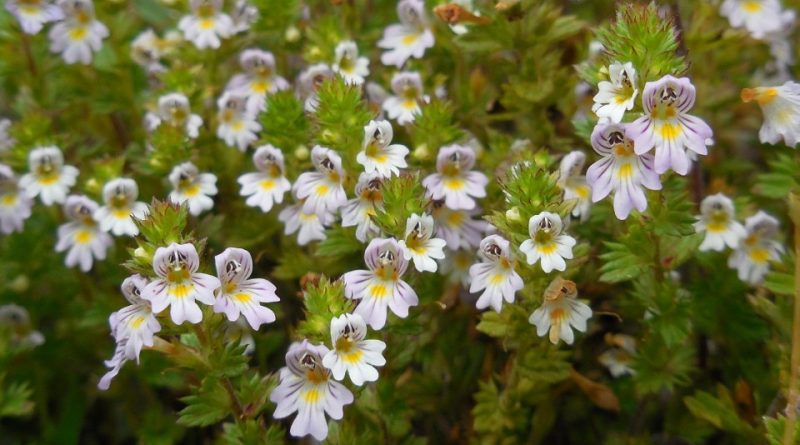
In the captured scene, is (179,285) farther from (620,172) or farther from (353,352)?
(620,172)

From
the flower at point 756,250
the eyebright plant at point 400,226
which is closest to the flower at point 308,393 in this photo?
the eyebright plant at point 400,226

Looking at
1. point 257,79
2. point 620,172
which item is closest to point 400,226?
point 620,172

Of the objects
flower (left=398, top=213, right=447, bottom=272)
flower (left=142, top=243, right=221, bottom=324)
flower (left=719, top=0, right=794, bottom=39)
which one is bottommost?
flower (left=142, top=243, right=221, bottom=324)

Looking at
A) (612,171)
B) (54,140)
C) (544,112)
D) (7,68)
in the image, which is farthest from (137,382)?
(612,171)

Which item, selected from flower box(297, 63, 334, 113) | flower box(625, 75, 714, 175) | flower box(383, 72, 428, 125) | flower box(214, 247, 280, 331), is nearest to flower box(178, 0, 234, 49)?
flower box(297, 63, 334, 113)

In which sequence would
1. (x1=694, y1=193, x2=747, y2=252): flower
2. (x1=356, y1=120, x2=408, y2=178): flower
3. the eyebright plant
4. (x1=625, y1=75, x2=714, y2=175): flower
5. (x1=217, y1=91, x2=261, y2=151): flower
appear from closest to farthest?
(x1=625, y1=75, x2=714, y2=175): flower < the eyebright plant < (x1=356, y1=120, x2=408, y2=178): flower < (x1=694, y1=193, x2=747, y2=252): flower < (x1=217, y1=91, x2=261, y2=151): flower

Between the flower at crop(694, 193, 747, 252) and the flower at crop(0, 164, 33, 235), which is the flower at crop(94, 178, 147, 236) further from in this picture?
the flower at crop(694, 193, 747, 252)

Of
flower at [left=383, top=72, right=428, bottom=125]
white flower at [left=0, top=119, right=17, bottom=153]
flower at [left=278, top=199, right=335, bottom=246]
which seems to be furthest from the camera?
white flower at [left=0, top=119, right=17, bottom=153]
